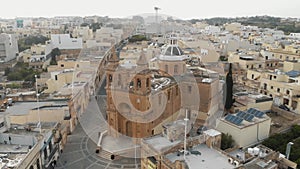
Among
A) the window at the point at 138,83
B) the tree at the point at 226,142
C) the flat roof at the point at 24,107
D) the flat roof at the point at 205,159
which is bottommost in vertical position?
the tree at the point at 226,142

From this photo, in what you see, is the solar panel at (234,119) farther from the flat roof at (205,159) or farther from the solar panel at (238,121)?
the flat roof at (205,159)

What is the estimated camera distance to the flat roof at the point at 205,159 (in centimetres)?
1896

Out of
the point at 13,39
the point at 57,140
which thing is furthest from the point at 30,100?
the point at 13,39

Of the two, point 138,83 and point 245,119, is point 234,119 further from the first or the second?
point 138,83

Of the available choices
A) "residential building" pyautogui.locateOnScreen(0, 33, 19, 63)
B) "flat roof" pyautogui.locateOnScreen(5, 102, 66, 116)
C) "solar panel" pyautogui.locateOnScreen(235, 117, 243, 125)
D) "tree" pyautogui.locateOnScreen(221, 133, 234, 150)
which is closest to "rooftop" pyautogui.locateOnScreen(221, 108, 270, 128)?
"solar panel" pyautogui.locateOnScreen(235, 117, 243, 125)

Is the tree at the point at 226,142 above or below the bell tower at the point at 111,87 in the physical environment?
below

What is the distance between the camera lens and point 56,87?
131ft

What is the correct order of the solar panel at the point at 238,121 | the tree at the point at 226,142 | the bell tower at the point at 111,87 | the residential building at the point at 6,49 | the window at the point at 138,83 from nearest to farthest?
the tree at the point at 226,142 < the solar panel at the point at 238,121 < the window at the point at 138,83 < the bell tower at the point at 111,87 < the residential building at the point at 6,49

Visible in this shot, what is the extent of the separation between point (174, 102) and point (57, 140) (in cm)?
1263

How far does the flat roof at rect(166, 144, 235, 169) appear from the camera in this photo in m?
19.0

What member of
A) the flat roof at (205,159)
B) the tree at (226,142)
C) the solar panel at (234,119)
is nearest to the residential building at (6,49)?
the solar panel at (234,119)

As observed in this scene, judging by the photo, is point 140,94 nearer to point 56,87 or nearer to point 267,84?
point 56,87

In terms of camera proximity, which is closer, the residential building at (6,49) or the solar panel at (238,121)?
the solar panel at (238,121)

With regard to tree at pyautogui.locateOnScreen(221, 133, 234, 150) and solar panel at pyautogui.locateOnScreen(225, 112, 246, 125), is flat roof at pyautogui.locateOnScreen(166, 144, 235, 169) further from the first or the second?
solar panel at pyautogui.locateOnScreen(225, 112, 246, 125)
